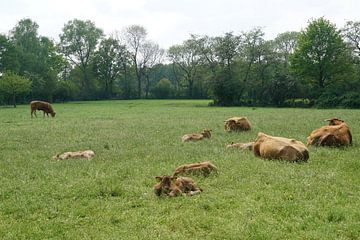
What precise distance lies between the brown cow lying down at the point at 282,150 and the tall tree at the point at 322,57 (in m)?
47.4

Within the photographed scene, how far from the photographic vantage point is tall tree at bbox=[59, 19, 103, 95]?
93.1 m

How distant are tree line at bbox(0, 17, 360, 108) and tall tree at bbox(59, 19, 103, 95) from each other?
220 millimetres

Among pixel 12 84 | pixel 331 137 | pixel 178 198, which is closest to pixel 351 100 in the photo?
pixel 331 137

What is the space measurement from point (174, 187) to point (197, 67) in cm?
7484

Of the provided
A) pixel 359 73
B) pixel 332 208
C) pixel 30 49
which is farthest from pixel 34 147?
pixel 30 49

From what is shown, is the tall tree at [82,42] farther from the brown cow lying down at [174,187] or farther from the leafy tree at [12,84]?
the brown cow lying down at [174,187]

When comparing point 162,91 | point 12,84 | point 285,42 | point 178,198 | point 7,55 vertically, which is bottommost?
point 178,198

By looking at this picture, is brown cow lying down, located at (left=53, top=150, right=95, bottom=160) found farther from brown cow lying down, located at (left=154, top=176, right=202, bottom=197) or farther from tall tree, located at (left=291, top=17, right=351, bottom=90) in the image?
tall tree, located at (left=291, top=17, right=351, bottom=90)

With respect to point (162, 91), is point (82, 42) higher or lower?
higher

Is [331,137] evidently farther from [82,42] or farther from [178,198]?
[82,42]

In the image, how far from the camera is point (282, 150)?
10969 millimetres

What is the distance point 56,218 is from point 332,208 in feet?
14.7

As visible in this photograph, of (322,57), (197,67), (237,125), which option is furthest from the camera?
(197,67)

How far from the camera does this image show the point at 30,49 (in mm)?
82250
